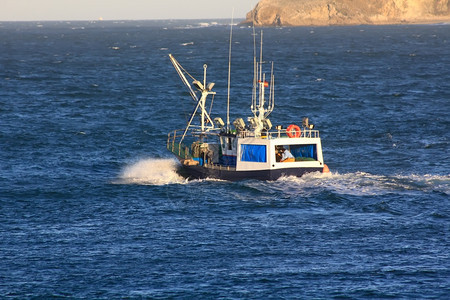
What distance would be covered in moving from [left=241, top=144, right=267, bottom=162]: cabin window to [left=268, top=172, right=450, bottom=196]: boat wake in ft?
6.90

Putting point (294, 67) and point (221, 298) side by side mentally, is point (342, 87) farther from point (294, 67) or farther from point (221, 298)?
→ point (221, 298)

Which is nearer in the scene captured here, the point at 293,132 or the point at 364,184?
the point at 364,184

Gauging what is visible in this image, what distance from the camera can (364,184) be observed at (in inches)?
2101

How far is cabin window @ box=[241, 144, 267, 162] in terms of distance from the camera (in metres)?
53.4

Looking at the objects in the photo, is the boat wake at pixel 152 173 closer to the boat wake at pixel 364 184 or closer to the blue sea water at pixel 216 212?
the blue sea water at pixel 216 212

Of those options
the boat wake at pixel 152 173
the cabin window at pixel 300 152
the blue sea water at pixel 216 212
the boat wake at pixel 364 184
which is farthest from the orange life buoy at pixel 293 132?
the boat wake at pixel 152 173

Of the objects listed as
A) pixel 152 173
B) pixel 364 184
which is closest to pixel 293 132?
pixel 364 184

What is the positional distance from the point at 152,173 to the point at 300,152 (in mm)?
12633

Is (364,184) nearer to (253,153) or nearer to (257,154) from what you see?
(257,154)

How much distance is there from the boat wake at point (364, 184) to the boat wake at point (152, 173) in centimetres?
896

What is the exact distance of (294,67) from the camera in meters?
150

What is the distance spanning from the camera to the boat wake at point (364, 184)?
51.7 metres

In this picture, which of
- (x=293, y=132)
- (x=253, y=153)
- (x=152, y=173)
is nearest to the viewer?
(x=253, y=153)

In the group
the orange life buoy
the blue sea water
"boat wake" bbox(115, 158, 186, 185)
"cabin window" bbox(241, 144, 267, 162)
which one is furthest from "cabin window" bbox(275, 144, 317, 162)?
"boat wake" bbox(115, 158, 186, 185)
